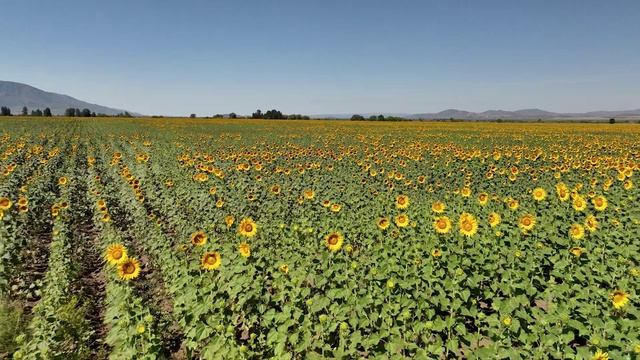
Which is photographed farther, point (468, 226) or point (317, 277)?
point (468, 226)

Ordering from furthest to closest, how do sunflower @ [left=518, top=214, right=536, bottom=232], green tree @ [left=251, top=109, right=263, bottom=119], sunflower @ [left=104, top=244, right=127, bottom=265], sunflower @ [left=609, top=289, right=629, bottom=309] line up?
green tree @ [left=251, top=109, right=263, bottom=119], sunflower @ [left=518, top=214, right=536, bottom=232], sunflower @ [left=104, top=244, right=127, bottom=265], sunflower @ [left=609, top=289, right=629, bottom=309]

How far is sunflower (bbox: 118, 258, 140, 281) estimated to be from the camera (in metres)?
5.73

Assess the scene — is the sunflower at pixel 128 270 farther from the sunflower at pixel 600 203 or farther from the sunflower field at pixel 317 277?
the sunflower at pixel 600 203

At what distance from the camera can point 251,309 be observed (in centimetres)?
541

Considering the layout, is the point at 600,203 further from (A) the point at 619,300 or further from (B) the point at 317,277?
(B) the point at 317,277

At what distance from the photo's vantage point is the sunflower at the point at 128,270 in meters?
5.73

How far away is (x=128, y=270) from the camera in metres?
5.79

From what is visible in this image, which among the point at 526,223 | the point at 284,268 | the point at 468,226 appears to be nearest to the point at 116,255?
the point at 284,268

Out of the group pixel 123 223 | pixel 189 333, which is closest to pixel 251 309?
pixel 189 333

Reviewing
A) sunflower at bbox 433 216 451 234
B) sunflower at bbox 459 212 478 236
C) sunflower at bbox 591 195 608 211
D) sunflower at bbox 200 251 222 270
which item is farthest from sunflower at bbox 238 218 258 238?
sunflower at bbox 591 195 608 211

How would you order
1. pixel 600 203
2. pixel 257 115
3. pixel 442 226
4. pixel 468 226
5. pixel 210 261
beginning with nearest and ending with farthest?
pixel 210 261, pixel 468 226, pixel 442 226, pixel 600 203, pixel 257 115

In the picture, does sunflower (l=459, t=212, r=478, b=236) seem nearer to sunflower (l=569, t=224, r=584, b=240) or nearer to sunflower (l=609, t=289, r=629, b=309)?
sunflower (l=569, t=224, r=584, b=240)

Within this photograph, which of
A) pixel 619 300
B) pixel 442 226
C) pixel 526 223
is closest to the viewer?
pixel 619 300

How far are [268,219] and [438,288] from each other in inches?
187
